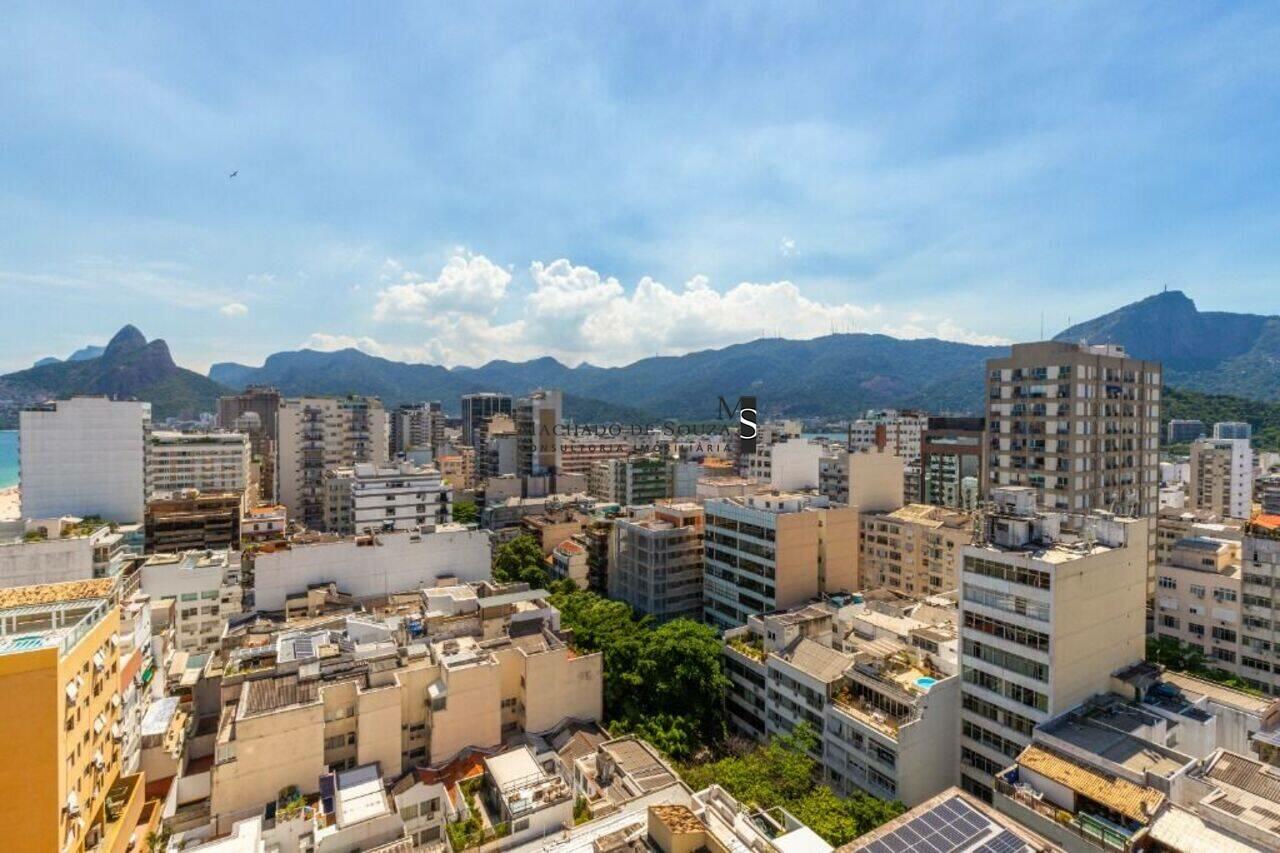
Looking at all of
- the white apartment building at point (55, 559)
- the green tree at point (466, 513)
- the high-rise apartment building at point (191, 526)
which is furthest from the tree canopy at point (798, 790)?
the green tree at point (466, 513)

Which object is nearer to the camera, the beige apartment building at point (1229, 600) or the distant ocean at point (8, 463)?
the beige apartment building at point (1229, 600)

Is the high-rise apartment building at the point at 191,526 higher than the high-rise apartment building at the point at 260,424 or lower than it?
lower

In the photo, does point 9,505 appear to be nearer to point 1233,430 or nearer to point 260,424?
point 260,424

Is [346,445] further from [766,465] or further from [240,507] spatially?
[766,465]

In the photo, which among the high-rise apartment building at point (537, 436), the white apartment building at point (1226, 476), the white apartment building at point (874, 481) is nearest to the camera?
the white apartment building at point (874, 481)

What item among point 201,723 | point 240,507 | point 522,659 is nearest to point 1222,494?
point 522,659

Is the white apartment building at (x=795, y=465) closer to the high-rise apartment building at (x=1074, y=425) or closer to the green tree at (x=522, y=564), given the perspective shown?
the high-rise apartment building at (x=1074, y=425)

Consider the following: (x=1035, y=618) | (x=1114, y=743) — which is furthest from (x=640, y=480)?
(x=1114, y=743)
